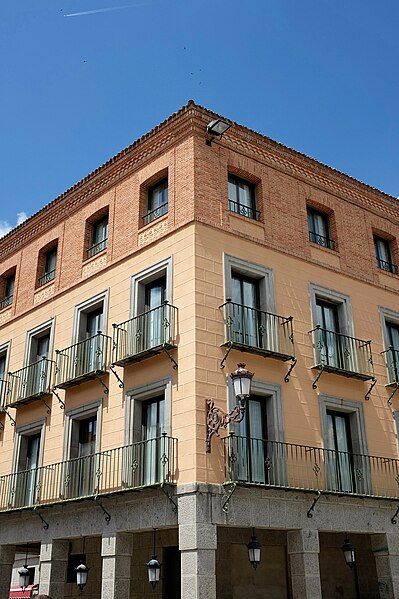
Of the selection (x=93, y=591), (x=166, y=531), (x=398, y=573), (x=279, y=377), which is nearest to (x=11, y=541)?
(x=93, y=591)

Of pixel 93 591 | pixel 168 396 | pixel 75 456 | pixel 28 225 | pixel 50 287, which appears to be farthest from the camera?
pixel 28 225

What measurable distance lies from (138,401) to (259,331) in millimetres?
3111

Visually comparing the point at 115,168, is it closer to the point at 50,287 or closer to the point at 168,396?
the point at 50,287

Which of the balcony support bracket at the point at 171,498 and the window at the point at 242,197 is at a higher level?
the window at the point at 242,197

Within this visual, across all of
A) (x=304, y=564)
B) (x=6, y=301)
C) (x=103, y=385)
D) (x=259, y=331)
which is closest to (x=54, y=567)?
(x=103, y=385)

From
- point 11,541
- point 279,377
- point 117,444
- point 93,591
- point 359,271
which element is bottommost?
point 93,591

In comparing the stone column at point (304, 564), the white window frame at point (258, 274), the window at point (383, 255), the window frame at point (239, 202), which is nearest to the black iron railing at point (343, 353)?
the white window frame at point (258, 274)

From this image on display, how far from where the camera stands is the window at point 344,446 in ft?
47.9

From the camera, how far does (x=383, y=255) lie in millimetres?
19234

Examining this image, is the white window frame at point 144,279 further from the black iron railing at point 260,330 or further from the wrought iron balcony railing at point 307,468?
the wrought iron balcony railing at point 307,468

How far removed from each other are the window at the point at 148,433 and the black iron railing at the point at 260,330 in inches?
73.7

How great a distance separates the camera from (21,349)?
19109 millimetres

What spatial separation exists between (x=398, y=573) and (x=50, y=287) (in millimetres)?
11710

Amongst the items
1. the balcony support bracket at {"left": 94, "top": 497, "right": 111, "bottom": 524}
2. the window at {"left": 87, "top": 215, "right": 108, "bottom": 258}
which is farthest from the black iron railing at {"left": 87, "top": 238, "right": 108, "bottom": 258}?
the balcony support bracket at {"left": 94, "top": 497, "right": 111, "bottom": 524}
